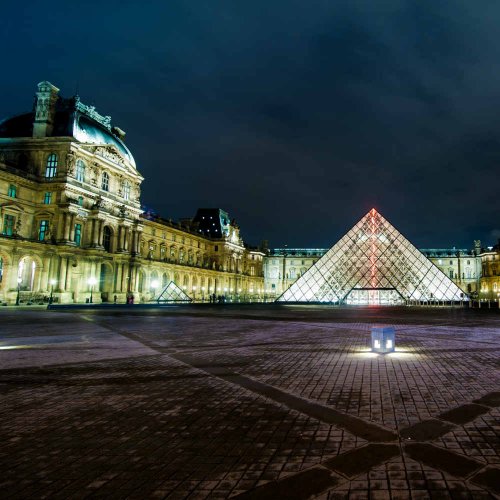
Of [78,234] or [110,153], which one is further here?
[110,153]

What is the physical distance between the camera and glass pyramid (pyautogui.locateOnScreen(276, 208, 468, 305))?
42.8m

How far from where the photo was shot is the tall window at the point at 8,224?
3216cm

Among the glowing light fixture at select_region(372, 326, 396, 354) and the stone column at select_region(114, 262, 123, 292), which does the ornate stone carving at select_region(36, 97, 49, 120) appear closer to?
the stone column at select_region(114, 262, 123, 292)

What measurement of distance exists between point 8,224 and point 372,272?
121 ft

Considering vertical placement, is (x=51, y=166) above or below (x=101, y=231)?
above

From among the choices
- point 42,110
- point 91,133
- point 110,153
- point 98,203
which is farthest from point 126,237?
point 42,110

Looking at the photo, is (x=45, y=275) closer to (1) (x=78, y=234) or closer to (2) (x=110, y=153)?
(1) (x=78, y=234)

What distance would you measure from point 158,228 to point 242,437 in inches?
2022

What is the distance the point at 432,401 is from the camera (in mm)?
4746

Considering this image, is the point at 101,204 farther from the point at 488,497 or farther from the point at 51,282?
the point at 488,497

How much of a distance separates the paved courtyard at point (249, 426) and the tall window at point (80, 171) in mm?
33091

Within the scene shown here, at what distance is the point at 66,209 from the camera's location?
1374 inches

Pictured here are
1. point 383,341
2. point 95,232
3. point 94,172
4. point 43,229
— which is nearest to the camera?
point 383,341

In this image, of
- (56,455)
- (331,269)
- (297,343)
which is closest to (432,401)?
(56,455)
